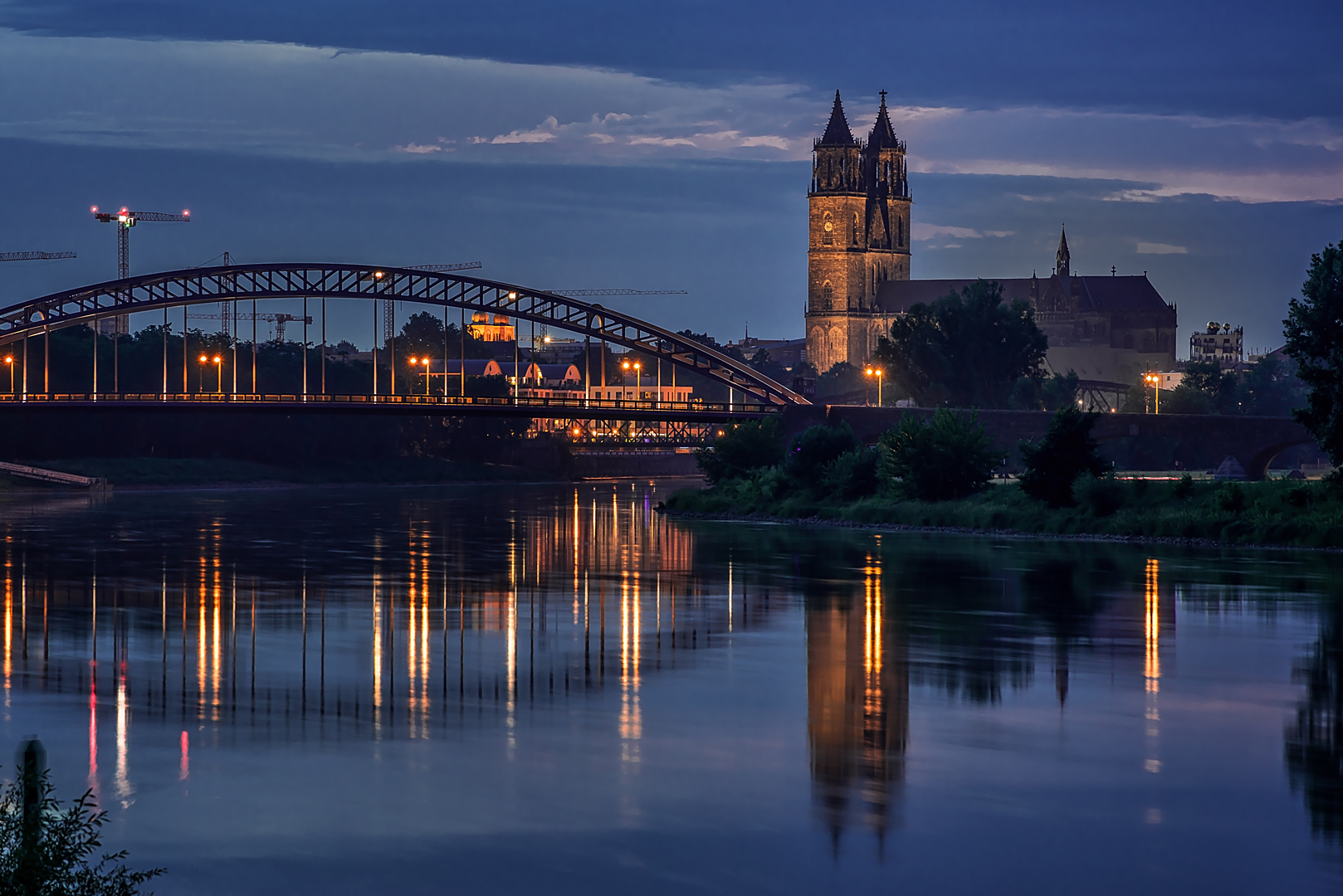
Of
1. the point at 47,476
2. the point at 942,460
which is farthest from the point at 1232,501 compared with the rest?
the point at 47,476

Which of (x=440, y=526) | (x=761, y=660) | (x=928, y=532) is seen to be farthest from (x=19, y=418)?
(x=761, y=660)

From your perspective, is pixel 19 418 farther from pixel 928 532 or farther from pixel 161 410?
pixel 928 532

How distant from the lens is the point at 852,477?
Answer: 250 ft

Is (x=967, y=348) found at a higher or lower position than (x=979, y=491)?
higher

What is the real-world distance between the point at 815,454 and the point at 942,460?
9.29m

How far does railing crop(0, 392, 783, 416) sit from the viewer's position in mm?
106438

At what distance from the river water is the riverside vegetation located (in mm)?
9829

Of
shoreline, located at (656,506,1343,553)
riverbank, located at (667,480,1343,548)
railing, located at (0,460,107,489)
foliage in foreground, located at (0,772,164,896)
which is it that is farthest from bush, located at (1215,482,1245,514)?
railing, located at (0,460,107,489)

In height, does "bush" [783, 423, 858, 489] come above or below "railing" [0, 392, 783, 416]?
below

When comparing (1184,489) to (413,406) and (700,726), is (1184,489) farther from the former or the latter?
(413,406)

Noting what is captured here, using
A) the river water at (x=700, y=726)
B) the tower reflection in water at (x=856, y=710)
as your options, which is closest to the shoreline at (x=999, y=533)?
the river water at (x=700, y=726)

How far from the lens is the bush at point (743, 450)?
88375mm

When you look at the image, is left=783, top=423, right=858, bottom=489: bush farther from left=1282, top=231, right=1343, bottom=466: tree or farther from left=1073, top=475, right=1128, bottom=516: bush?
left=1282, top=231, right=1343, bottom=466: tree

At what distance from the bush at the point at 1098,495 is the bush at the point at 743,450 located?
2691 centimetres
